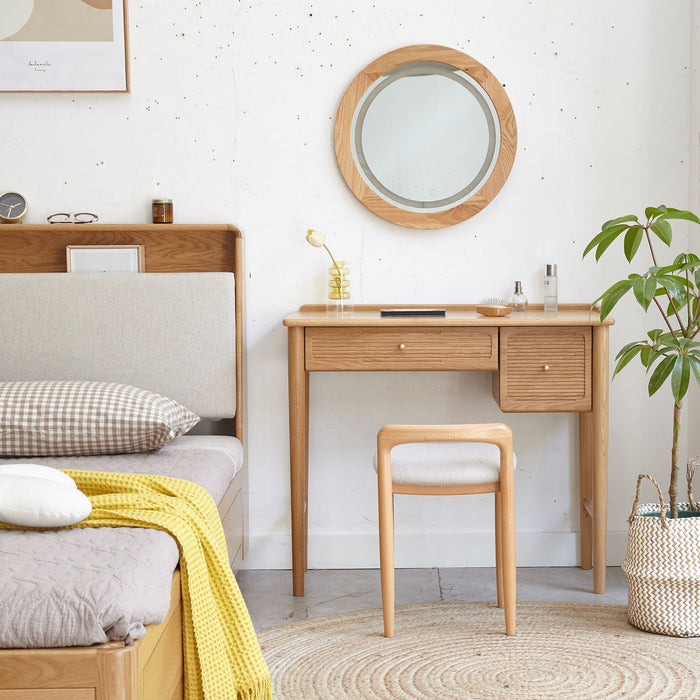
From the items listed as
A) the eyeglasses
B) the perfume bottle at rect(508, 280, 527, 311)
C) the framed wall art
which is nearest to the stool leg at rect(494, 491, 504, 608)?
the perfume bottle at rect(508, 280, 527, 311)

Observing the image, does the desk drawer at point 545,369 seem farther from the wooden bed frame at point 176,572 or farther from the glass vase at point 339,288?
the wooden bed frame at point 176,572

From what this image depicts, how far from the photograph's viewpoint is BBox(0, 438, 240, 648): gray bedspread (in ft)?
4.02

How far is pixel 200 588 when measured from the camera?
5.19 feet

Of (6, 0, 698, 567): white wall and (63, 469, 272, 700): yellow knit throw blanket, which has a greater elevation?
(6, 0, 698, 567): white wall

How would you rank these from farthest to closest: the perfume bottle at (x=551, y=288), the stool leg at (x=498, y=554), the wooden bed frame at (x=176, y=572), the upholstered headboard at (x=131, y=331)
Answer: the perfume bottle at (x=551, y=288) < the upholstered headboard at (x=131, y=331) < the stool leg at (x=498, y=554) < the wooden bed frame at (x=176, y=572)

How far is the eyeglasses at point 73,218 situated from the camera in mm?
2766

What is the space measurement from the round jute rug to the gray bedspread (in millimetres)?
682

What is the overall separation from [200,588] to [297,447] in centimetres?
95

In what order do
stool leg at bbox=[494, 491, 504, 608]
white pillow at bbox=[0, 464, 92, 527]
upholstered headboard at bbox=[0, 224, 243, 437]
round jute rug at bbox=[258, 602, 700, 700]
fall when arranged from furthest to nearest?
upholstered headboard at bbox=[0, 224, 243, 437]
stool leg at bbox=[494, 491, 504, 608]
round jute rug at bbox=[258, 602, 700, 700]
white pillow at bbox=[0, 464, 92, 527]

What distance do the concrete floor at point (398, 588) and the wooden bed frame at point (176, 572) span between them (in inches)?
5.8

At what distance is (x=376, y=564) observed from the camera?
283cm

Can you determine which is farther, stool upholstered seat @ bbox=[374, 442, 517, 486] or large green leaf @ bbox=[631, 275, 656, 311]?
stool upholstered seat @ bbox=[374, 442, 517, 486]

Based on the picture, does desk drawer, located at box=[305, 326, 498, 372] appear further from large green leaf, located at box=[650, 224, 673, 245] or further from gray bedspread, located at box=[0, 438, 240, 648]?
gray bedspread, located at box=[0, 438, 240, 648]

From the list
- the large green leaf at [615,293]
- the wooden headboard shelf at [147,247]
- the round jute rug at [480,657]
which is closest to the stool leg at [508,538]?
the round jute rug at [480,657]
